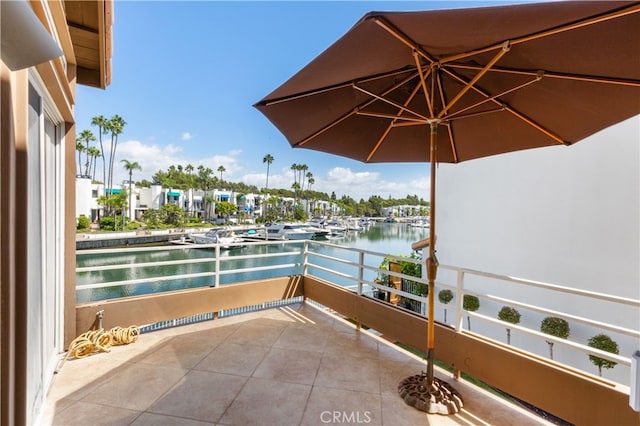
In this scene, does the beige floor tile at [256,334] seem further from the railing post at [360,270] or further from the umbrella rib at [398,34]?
the umbrella rib at [398,34]

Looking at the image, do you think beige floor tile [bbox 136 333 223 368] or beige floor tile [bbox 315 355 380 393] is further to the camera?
beige floor tile [bbox 136 333 223 368]

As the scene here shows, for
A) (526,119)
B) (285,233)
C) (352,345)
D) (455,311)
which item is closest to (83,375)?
(352,345)

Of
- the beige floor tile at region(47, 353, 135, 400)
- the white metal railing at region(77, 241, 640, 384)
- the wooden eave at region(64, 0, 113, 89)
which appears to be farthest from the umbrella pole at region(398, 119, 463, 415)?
the wooden eave at region(64, 0, 113, 89)

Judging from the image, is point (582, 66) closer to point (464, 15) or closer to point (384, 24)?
point (464, 15)

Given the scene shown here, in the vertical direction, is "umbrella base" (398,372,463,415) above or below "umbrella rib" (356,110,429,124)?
below

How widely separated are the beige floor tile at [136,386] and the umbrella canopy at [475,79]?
90.3 inches

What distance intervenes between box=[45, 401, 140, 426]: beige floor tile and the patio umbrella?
1.98 m

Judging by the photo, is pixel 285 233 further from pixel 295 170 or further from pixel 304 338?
pixel 295 170

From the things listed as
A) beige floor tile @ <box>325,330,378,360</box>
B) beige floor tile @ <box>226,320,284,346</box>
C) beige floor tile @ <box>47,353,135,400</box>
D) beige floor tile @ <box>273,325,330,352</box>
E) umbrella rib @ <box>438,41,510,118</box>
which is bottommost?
beige floor tile @ <box>325,330,378,360</box>

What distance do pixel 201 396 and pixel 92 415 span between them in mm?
680

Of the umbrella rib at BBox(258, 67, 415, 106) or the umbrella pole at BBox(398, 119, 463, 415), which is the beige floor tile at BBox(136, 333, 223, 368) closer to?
the umbrella pole at BBox(398, 119, 463, 415)

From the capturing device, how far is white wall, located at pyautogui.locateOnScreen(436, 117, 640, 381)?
4.24 metres

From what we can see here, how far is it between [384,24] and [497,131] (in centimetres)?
168

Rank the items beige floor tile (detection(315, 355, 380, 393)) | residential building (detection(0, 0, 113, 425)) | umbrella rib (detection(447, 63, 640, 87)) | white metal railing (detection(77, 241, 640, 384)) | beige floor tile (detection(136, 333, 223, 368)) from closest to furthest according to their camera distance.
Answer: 1. residential building (detection(0, 0, 113, 425))
2. umbrella rib (detection(447, 63, 640, 87))
3. white metal railing (detection(77, 241, 640, 384))
4. beige floor tile (detection(315, 355, 380, 393))
5. beige floor tile (detection(136, 333, 223, 368))
